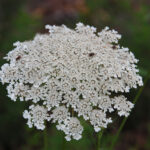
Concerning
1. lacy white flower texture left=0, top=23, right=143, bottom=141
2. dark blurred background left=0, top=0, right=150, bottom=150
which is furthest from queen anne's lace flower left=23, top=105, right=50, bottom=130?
dark blurred background left=0, top=0, right=150, bottom=150

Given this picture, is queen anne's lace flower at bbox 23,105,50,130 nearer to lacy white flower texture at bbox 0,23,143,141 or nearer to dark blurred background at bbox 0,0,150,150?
lacy white flower texture at bbox 0,23,143,141

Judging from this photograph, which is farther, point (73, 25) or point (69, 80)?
point (73, 25)

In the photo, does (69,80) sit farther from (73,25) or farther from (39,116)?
(73,25)

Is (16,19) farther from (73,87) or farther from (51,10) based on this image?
(73,87)

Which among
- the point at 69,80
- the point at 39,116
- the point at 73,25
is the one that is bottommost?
the point at 39,116

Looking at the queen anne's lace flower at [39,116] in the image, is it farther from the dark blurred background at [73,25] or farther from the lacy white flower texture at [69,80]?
the dark blurred background at [73,25]

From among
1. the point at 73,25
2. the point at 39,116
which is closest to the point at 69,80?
the point at 39,116
